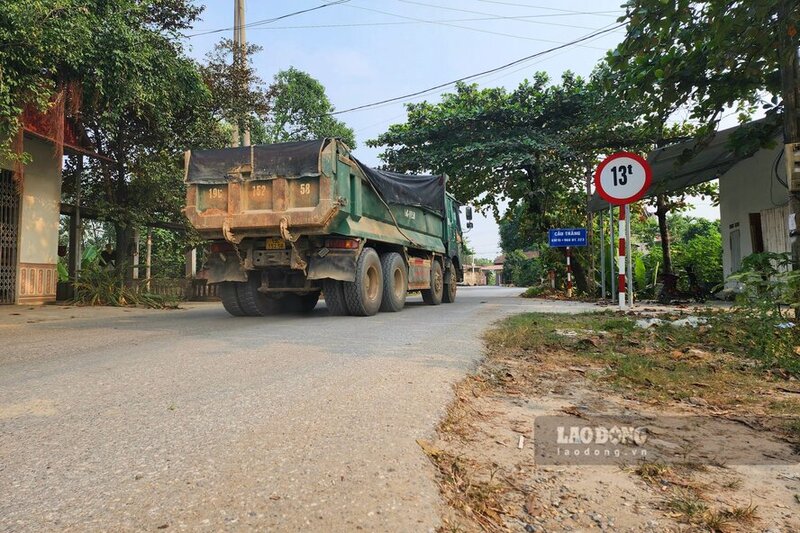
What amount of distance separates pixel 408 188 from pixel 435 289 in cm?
276

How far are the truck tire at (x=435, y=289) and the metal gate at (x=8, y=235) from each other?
31.3 feet

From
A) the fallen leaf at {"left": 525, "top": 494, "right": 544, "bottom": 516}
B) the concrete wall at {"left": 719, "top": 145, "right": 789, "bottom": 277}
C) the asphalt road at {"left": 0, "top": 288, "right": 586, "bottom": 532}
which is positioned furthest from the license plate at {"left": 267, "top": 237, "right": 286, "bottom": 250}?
the concrete wall at {"left": 719, "top": 145, "right": 789, "bottom": 277}

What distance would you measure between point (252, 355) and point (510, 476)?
2.76 meters

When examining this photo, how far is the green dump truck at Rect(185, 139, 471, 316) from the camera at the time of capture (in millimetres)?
7109

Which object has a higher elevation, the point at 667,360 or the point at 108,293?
the point at 108,293

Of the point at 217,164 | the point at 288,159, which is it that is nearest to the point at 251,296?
the point at 217,164

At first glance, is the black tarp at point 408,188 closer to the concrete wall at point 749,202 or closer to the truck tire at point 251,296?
the truck tire at point 251,296

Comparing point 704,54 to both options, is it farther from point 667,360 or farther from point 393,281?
point 393,281

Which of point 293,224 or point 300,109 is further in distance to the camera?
point 300,109

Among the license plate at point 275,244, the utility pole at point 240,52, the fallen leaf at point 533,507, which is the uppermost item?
the utility pole at point 240,52

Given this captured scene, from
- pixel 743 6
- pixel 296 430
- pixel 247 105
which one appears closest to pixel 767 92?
pixel 743 6

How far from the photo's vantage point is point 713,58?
4844 mm

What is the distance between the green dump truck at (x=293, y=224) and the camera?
711cm

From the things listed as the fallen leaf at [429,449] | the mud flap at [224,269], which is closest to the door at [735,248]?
the mud flap at [224,269]
